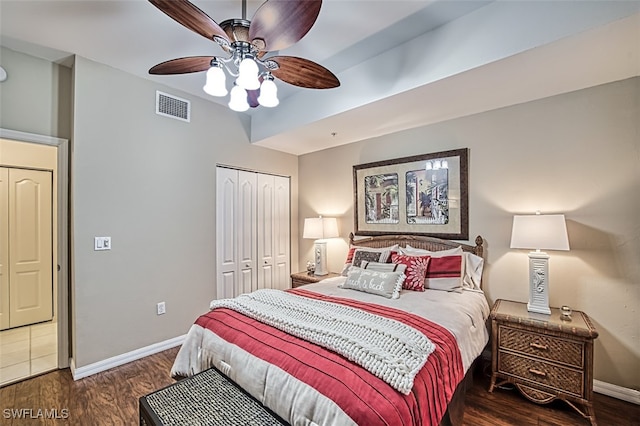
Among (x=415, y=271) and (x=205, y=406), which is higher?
(x=415, y=271)

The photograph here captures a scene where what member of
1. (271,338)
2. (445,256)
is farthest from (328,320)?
(445,256)

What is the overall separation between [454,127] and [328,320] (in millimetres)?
2402

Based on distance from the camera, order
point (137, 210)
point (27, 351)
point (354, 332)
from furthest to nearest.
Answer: point (27, 351) → point (137, 210) → point (354, 332)

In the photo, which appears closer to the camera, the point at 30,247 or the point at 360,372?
the point at 360,372

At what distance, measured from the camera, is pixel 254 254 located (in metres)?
3.90

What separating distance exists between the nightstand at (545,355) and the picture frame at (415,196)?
3.05ft

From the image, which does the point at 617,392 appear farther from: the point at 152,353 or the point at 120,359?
the point at 120,359

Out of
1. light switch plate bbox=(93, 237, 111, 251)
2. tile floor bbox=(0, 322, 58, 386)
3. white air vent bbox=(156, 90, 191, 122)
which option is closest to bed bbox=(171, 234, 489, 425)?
light switch plate bbox=(93, 237, 111, 251)

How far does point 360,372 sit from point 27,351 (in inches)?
148

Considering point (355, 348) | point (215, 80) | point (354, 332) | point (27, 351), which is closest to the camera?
point (355, 348)

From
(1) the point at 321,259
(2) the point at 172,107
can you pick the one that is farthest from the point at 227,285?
(2) the point at 172,107

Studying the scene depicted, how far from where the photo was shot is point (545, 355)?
2.05 m

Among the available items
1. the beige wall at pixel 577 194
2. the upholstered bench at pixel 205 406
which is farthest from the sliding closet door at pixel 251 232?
the beige wall at pixel 577 194

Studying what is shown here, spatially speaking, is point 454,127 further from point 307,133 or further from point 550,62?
point 307,133
